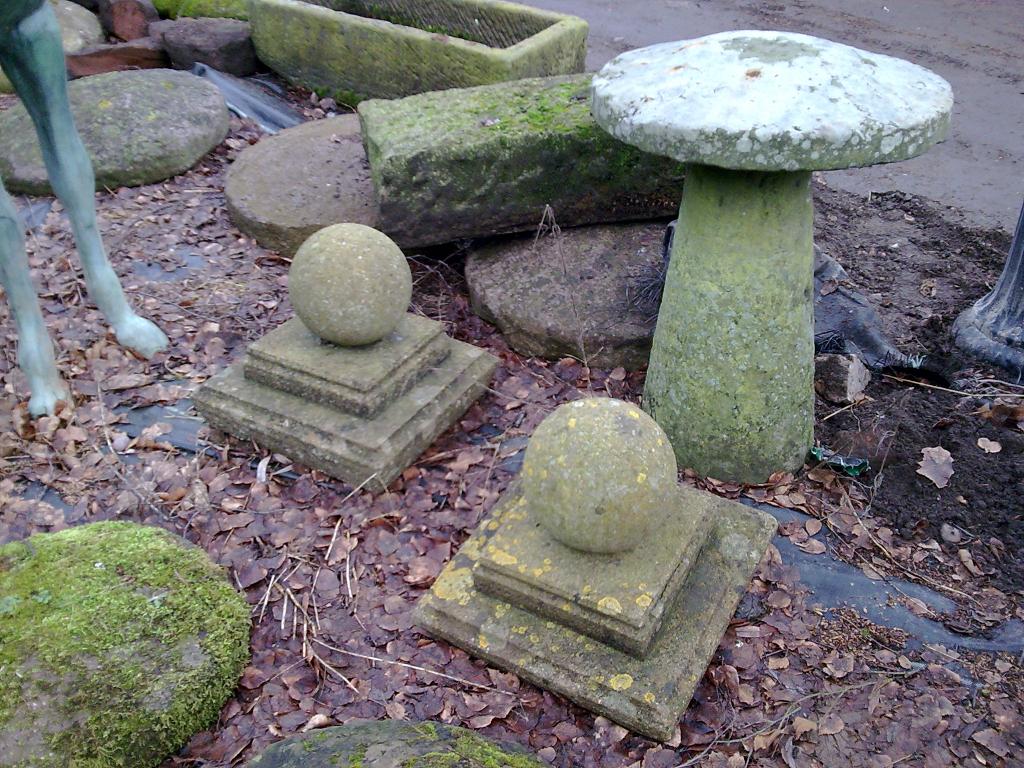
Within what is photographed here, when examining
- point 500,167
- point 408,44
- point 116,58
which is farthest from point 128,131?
point 500,167

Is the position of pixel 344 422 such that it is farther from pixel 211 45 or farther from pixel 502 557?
pixel 211 45

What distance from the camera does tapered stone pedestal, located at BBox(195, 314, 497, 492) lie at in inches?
131

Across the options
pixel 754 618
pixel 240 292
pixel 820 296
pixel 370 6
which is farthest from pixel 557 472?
pixel 370 6

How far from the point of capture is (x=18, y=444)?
11.5 ft

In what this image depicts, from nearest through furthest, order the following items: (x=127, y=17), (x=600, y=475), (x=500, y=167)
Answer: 1. (x=600, y=475)
2. (x=500, y=167)
3. (x=127, y=17)

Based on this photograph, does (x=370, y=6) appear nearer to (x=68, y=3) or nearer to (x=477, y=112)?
(x=68, y=3)

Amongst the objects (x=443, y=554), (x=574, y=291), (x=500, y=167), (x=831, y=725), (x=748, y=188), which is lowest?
(x=443, y=554)

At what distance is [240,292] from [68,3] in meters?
4.56

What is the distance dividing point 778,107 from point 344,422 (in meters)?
1.99

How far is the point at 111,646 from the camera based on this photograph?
2504mm

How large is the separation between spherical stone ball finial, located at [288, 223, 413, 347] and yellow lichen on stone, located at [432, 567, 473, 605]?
111 cm

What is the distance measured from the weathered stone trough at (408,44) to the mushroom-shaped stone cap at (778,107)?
9.51 feet

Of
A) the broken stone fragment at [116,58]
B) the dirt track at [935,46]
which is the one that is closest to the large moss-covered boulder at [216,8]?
the broken stone fragment at [116,58]

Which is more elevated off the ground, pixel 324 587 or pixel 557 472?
pixel 557 472
